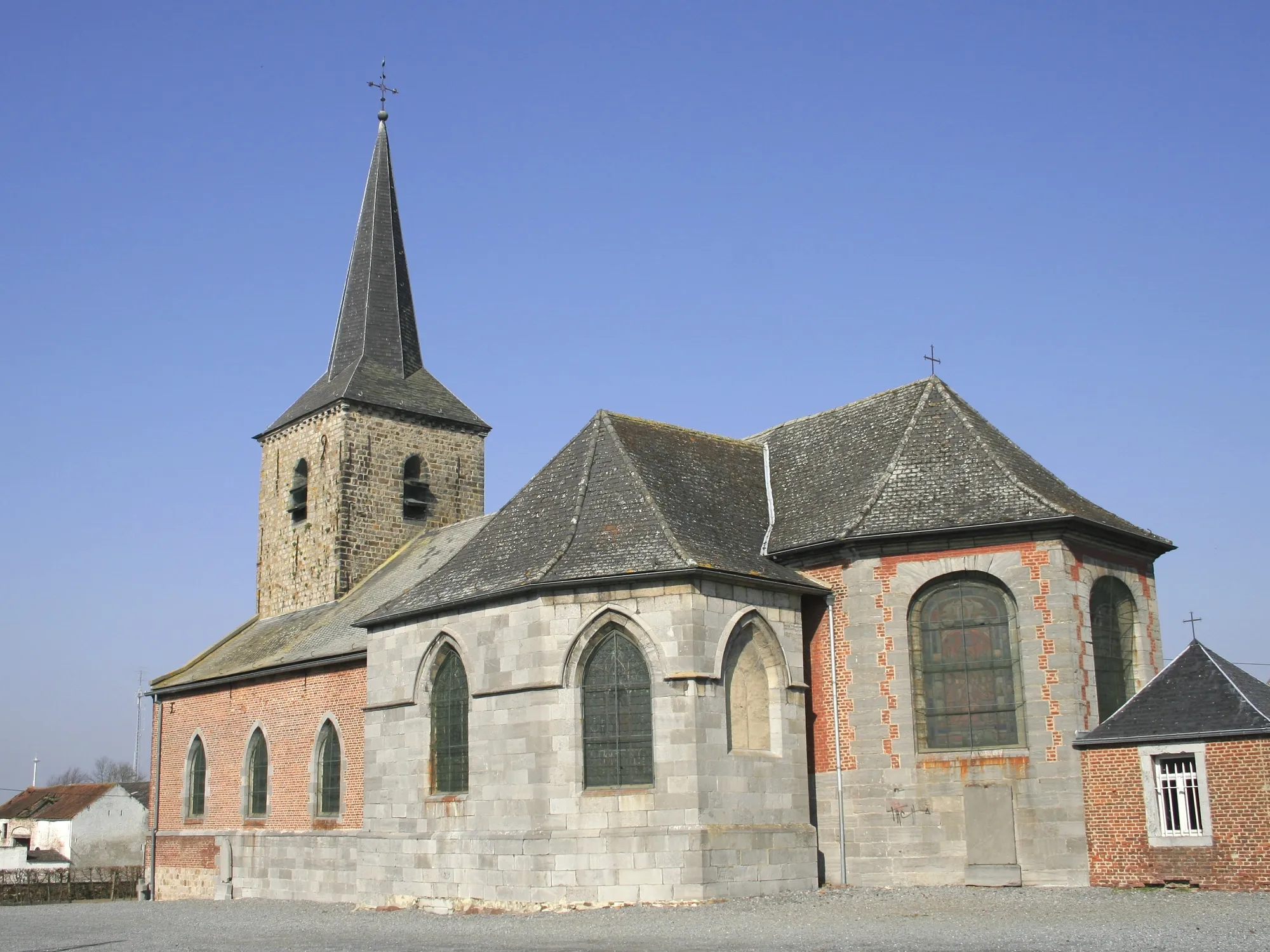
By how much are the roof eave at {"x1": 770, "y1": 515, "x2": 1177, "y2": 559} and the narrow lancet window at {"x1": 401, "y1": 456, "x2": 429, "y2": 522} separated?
13649mm

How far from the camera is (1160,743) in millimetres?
17047

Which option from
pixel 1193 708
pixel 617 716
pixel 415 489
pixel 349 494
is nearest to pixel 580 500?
pixel 617 716

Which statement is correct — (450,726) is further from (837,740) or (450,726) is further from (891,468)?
(891,468)

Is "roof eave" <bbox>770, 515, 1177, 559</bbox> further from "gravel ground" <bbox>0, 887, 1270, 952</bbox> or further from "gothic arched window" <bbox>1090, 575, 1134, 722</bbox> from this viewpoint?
"gravel ground" <bbox>0, 887, 1270, 952</bbox>

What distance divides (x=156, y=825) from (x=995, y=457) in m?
21.5

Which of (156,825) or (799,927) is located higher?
(156,825)

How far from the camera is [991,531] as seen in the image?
1853 centimetres

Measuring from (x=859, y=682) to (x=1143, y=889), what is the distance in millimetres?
4654

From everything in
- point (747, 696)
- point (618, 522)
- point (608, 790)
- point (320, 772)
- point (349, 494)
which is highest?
point (349, 494)

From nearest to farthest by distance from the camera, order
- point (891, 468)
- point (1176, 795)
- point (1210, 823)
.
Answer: point (1210, 823)
point (1176, 795)
point (891, 468)

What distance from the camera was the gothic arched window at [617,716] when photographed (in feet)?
57.7

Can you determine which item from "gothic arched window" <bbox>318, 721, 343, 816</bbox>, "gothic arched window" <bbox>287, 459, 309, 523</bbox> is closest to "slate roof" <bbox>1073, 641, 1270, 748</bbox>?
"gothic arched window" <bbox>318, 721, 343, 816</bbox>

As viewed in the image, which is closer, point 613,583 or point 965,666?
point 613,583

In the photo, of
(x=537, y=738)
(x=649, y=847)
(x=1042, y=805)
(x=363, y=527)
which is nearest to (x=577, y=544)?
(x=537, y=738)
